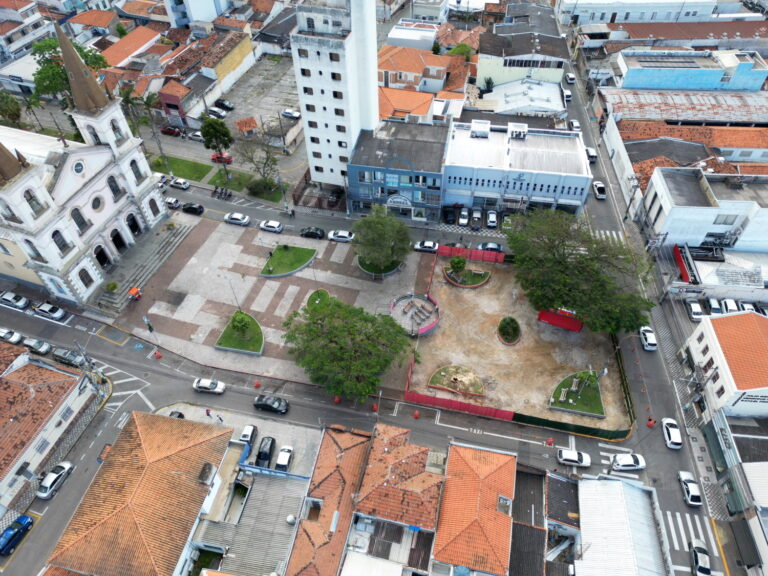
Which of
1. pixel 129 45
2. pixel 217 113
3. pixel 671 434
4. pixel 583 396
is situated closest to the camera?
pixel 671 434

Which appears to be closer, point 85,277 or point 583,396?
point 583,396

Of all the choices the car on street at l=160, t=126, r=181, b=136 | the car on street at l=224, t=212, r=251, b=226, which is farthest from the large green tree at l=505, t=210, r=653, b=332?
the car on street at l=160, t=126, r=181, b=136

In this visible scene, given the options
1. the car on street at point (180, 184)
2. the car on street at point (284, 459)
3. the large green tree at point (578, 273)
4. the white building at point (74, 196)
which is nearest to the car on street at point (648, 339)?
the large green tree at point (578, 273)

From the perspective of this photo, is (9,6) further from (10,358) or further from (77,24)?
(10,358)

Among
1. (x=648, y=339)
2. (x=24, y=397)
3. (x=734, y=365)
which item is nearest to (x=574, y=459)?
(x=734, y=365)

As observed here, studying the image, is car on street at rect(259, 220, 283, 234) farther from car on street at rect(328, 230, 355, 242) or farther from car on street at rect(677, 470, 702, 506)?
car on street at rect(677, 470, 702, 506)

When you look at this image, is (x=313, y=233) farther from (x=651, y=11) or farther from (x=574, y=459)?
(x=651, y=11)

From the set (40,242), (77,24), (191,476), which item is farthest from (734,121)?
(77,24)
